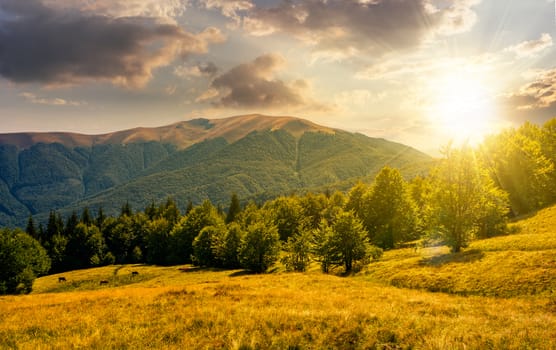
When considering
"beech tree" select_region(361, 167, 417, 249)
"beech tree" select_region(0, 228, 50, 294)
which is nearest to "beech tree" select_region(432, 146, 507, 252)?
"beech tree" select_region(361, 167, 417, 249)

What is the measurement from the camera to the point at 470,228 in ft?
138

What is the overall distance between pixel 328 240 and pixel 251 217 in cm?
5118

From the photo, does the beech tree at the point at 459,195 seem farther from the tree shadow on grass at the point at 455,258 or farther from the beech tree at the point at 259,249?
the beech tree at the point at 259,249

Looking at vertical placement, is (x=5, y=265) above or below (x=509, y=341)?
below

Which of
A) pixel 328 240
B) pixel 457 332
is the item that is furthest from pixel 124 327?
pixel 328 240

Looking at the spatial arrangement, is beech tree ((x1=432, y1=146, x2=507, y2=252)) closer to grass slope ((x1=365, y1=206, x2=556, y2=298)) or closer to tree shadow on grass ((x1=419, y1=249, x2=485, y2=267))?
tree shadow on grass ((x1=419, y1=249, x2=485, y2=267))

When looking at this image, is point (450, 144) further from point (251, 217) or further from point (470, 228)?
point (251, 217)

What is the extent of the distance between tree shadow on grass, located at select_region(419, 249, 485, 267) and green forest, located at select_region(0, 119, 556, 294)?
→ 2.38 m

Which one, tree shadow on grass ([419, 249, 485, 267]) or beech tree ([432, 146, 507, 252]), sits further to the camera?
beech tree ([432, 146, 507, 252])

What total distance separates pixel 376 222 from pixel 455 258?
1354 inches

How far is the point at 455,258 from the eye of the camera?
123 feet

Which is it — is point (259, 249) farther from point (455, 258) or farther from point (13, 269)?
point (13, 269)

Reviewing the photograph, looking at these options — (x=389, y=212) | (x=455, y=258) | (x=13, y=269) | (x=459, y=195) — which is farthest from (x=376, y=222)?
(x=13, y=269)

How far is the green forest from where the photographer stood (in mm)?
42062
